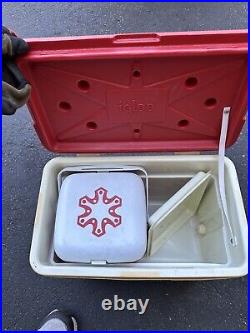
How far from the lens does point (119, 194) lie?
902 millimetres

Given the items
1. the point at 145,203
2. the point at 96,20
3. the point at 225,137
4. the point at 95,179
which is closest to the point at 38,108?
the point at 95,179

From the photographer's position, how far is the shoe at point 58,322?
42.7 inches

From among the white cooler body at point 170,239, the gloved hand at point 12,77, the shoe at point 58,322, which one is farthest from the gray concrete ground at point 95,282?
the gloved hand at point 12,77

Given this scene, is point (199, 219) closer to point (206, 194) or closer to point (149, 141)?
point (206, 194)

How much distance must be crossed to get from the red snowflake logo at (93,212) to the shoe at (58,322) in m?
0.39

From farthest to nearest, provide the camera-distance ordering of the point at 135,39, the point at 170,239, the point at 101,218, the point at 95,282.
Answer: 1. the point at 95,282
2. the point at 170,239
3. the point at 101,218
4. the point at 135,39

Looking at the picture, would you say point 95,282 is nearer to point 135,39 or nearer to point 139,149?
point 139,149

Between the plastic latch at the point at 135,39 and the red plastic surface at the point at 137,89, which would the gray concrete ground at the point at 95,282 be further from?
the plastic latch at the point at 135,39

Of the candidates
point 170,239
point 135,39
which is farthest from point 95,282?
point 135,39

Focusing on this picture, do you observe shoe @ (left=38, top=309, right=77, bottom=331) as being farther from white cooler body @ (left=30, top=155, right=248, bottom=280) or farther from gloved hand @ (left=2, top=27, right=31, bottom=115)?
gloved hand @ (left=2, top=27, right=31, bottom=115)

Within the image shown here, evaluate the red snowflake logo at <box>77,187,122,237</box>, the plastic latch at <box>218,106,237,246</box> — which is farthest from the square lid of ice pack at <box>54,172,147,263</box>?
the plastic latch at <box>218,106,237,246</box>

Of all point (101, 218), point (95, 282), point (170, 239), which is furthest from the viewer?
point (95, 282)

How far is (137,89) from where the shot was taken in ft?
2.61

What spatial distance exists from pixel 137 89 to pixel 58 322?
71 cm
